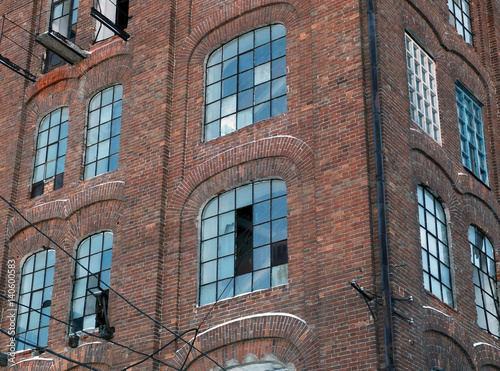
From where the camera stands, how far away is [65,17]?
24.2m

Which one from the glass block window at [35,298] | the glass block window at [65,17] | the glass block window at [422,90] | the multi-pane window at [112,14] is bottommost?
the glass block window at [35,298]

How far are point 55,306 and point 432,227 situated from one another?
7.80 meters

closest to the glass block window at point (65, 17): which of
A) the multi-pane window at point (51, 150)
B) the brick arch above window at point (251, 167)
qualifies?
the multi-pane window at point (51, 150)

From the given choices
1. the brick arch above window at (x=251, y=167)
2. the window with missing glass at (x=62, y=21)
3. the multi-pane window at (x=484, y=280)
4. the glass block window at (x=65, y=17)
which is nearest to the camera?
the brick arch above window at (x=251, y=167)

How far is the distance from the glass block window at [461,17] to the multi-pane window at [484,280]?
17.5ft

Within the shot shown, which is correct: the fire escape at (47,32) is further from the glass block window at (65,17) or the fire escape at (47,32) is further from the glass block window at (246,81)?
the glass block window at (246,81)

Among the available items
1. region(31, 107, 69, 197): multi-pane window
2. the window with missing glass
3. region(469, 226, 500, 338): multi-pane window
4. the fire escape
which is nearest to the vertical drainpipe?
region(469, 226, 500, 338): multi-pane window

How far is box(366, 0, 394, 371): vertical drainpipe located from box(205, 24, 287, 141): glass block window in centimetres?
200

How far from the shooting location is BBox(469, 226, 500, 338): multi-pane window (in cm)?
1947

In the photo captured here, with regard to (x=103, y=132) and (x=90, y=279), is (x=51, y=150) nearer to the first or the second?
(x=103, y=132)

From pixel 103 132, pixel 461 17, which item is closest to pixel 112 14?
pixel 103 132

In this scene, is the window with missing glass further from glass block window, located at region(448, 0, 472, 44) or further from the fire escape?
glass block window, located at region(448, 0, 472, 44)

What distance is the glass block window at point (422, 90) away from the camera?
1955 centimetres

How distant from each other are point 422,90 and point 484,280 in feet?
13.3
